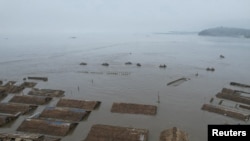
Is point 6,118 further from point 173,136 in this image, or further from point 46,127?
point 173,136

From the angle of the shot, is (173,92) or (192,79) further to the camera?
(192,79)

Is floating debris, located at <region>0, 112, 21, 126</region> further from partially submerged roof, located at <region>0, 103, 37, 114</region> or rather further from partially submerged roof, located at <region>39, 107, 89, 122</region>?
partially submerged roof, located at <region>39, 107, 89, 122</region>

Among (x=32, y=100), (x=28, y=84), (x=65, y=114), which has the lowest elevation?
(x=65, y=114)

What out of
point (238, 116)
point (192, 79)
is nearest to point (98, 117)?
point (238, 116)

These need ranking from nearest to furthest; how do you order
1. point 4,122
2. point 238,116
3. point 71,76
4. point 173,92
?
1. point 4,122
2. point 238,116
3. point 173,92
4. point 71,76

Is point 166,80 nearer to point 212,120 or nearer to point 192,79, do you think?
point 192,79

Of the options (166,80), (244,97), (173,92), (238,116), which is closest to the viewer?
(238,116)

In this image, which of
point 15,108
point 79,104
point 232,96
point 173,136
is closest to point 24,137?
point 15,108

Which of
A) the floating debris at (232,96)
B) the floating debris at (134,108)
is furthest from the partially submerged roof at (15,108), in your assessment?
the floating debris at (232,96)
